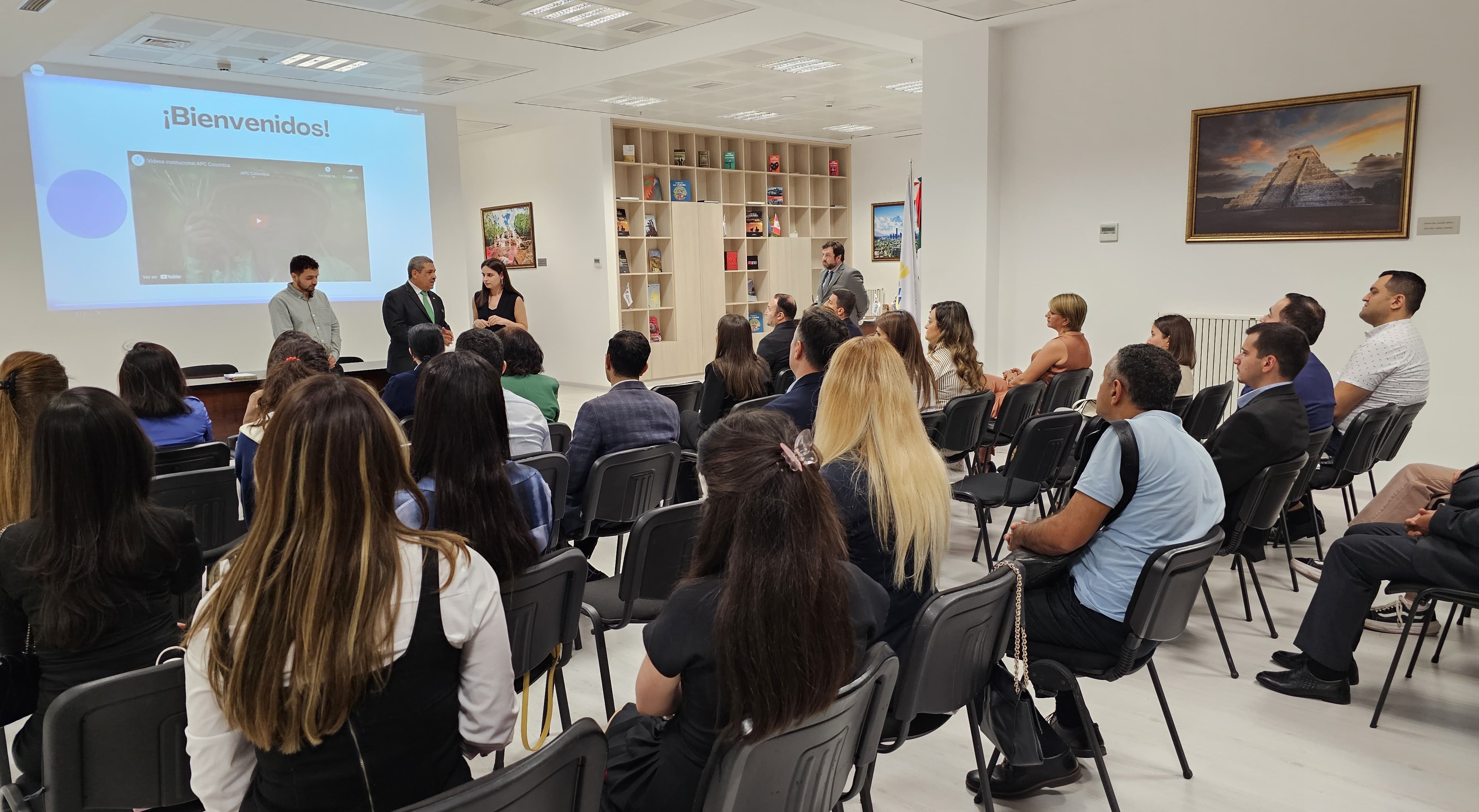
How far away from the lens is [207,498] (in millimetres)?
3182

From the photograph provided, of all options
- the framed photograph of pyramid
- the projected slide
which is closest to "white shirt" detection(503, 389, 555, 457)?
the framed photograph of pyramid

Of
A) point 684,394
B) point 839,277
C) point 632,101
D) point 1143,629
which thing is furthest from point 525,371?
point 632,101

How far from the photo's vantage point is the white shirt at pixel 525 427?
352 cm

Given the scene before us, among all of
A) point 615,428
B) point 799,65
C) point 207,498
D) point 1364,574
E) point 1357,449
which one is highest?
point 799,65

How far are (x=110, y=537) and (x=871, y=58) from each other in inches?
298

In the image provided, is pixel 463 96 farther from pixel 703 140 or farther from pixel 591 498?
pixel 591 498

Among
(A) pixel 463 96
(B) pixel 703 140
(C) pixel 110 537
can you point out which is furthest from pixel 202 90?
(C) pixel 110 537

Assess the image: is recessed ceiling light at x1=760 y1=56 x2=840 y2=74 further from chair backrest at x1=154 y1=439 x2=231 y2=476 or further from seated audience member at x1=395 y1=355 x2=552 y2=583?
seated audience member at x1=395 y1=355 x2=552 y2=583

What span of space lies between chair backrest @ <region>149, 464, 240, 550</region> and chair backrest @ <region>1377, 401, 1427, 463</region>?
496 centimetres

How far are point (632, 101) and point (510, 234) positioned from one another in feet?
10.8

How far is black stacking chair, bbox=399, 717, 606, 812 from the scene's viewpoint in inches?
44.7

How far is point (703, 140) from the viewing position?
12.1 meters

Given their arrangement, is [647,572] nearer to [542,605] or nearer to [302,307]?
[542,605]

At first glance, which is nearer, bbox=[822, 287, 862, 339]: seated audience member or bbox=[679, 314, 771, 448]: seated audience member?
bbox=[679, 314, 771, 448]: seated audience member
